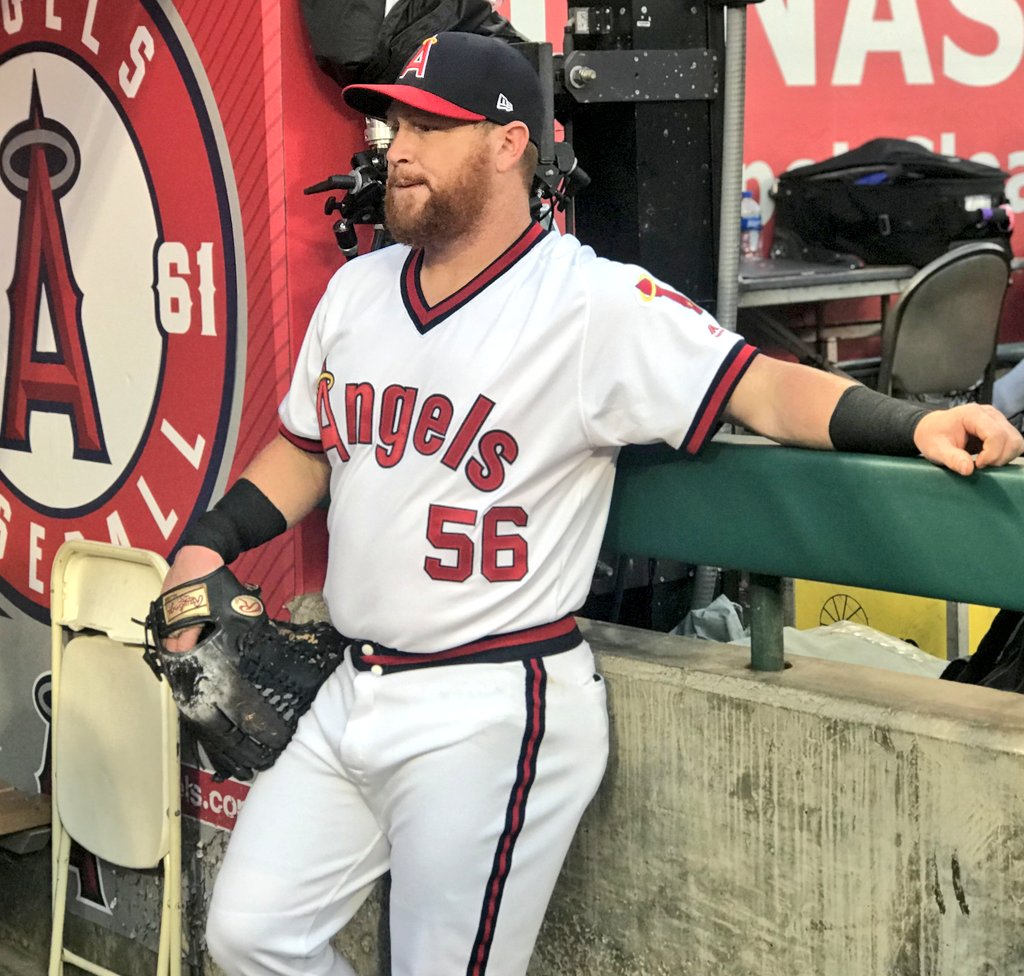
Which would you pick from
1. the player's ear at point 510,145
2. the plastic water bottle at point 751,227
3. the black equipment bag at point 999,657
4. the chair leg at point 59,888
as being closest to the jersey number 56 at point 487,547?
the player's ear at point 510,145

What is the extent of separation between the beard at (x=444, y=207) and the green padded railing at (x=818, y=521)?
1.53 feet

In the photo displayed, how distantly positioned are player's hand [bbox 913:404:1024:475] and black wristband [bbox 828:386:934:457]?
22mm

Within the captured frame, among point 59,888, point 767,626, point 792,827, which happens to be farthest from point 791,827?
point 59,888

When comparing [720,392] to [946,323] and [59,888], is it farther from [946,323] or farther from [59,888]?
[946,323]

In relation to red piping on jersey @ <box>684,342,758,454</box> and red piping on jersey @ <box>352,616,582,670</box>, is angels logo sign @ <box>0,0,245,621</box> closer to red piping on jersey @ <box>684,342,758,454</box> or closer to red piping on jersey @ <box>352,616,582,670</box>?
red piping on jersey @ <box>352,616,582,670</box>

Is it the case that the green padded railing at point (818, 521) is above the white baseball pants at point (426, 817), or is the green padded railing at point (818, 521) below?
above

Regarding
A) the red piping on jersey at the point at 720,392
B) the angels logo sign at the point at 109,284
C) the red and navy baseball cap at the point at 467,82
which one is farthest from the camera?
the angels logo sign at the point at 109,284

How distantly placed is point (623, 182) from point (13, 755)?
7.15ft

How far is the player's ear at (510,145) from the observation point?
2135mm

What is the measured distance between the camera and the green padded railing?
185 centimetres

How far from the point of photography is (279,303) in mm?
2684

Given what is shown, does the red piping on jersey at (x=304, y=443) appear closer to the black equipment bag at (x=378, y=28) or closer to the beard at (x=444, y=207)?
the beard at (x=444, y=207)

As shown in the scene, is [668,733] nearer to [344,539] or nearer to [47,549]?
[344,539]

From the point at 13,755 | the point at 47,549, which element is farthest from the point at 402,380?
the point at 13,755
